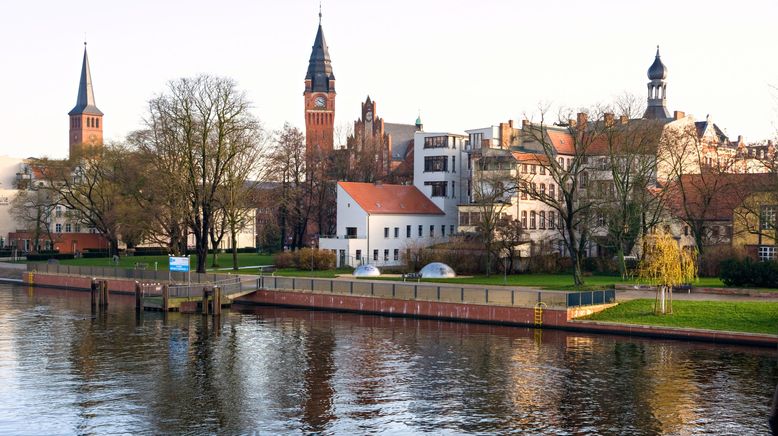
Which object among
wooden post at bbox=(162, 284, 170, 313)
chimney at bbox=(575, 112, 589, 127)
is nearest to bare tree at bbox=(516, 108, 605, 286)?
chimney at bbox=(575, 112, 589, 127)

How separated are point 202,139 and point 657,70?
63.8 metres

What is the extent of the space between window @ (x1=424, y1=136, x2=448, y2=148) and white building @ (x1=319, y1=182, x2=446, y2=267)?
583 centimetres

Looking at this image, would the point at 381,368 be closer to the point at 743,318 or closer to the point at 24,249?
the point at 743,318

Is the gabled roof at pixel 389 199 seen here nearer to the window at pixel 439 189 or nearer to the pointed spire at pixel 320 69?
the window at pixel 439 189

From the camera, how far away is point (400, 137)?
5571 inches

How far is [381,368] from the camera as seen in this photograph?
3956cm

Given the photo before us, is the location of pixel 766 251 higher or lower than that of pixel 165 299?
higher

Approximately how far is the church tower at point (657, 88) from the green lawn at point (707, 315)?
65.9m

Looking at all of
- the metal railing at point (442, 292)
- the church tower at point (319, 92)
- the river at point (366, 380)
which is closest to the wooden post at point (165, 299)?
the river at point (366, 380)

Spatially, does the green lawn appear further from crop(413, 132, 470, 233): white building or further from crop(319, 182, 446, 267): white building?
crop(413, 132, 470, 233): white building

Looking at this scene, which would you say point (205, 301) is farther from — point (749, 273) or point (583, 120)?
point (583, 120)

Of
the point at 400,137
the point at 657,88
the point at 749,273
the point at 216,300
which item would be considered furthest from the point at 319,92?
the point at 749,273

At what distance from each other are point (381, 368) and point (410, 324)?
605 inches

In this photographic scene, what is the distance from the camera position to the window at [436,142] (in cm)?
9381
